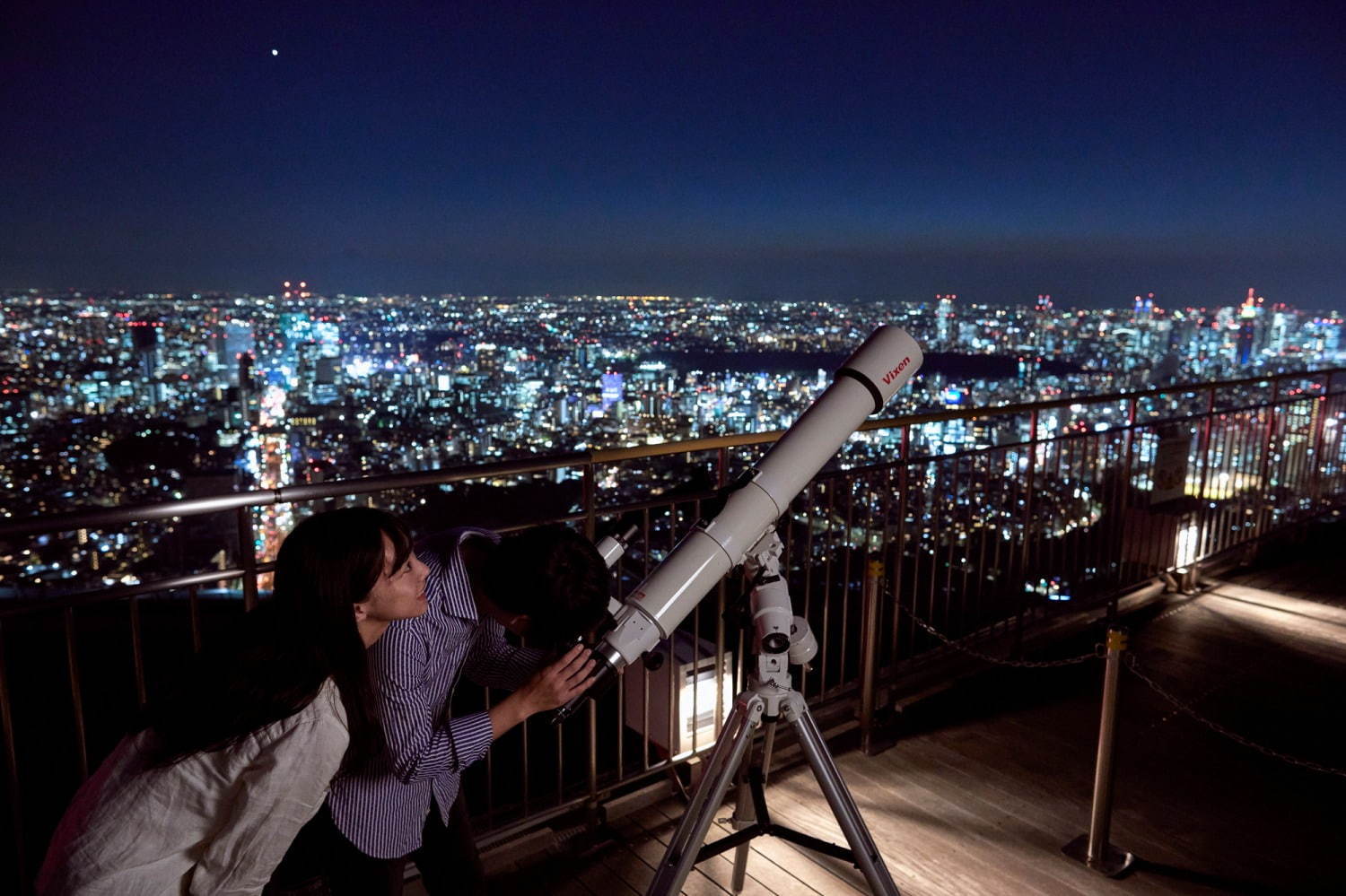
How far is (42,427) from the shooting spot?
19.5m

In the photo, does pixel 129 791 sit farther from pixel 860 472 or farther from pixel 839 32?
pixel 839 32

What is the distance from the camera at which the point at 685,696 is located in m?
3.30

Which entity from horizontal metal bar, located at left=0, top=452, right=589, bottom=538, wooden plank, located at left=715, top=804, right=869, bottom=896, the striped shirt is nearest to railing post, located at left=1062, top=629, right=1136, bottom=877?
wooden plank, located at left=715, top=804, right=869, bottom=896

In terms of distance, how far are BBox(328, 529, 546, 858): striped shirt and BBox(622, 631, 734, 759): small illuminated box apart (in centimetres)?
147

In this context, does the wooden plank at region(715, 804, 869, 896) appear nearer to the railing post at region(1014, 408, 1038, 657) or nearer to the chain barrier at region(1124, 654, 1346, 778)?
the chain barrier at region(1124, 654, 1346, 778)

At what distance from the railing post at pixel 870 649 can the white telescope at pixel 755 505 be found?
1432mm

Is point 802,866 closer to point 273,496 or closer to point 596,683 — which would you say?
point 596,683

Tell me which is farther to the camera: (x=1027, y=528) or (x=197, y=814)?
(x=1027, y=528)

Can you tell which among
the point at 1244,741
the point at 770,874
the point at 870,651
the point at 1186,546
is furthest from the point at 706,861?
the point at 1186,546

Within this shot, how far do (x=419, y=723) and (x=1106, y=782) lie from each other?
2492 millimetres

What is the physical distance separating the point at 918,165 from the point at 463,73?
59.4 ft

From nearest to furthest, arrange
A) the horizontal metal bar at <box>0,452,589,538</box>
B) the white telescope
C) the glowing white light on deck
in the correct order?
the white telescope
the horizontal metal bar at <box>0,452,589,538</box>
the glowing white light on deck

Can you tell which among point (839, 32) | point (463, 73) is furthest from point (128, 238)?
point (839, 32)

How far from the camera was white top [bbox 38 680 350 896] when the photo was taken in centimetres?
122
